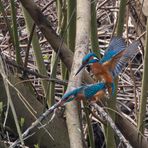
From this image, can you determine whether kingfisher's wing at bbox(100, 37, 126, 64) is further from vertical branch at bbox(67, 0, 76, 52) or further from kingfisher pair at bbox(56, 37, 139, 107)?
vertical branch at bbox(67, 0, 76, 52)

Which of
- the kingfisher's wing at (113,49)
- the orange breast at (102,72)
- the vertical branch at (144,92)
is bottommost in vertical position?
the vertical branch at (144,92)

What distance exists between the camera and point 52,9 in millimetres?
3369

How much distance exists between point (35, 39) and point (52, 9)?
5.59ft

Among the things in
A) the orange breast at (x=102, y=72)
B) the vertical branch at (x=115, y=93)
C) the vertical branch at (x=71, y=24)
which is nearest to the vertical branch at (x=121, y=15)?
the vertical branch at (x=115, y=93)

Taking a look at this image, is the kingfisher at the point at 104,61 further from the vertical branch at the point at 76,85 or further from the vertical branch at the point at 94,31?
the vertical branch at the point at 94,31

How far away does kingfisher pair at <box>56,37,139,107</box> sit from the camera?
2.44 ft

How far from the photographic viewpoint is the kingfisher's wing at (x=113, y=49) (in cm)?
84

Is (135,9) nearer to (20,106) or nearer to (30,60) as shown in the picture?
(20,106)

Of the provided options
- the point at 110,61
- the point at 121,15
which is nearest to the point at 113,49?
the point at 110,61

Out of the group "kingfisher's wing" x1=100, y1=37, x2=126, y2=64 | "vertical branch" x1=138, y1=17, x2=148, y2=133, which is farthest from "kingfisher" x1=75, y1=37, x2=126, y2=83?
"vertical branch" x1=138, y1=17, x2=148, y2=133

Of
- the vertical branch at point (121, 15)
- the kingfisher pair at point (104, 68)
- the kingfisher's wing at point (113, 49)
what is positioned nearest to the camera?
the kingfisher pair at point (104, 68)

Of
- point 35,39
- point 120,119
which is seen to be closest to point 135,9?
point 35,39

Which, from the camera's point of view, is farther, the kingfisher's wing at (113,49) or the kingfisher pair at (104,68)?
the kingfisher's wing at (113,49)

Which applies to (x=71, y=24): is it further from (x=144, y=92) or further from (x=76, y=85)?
(x=76, y=85)
